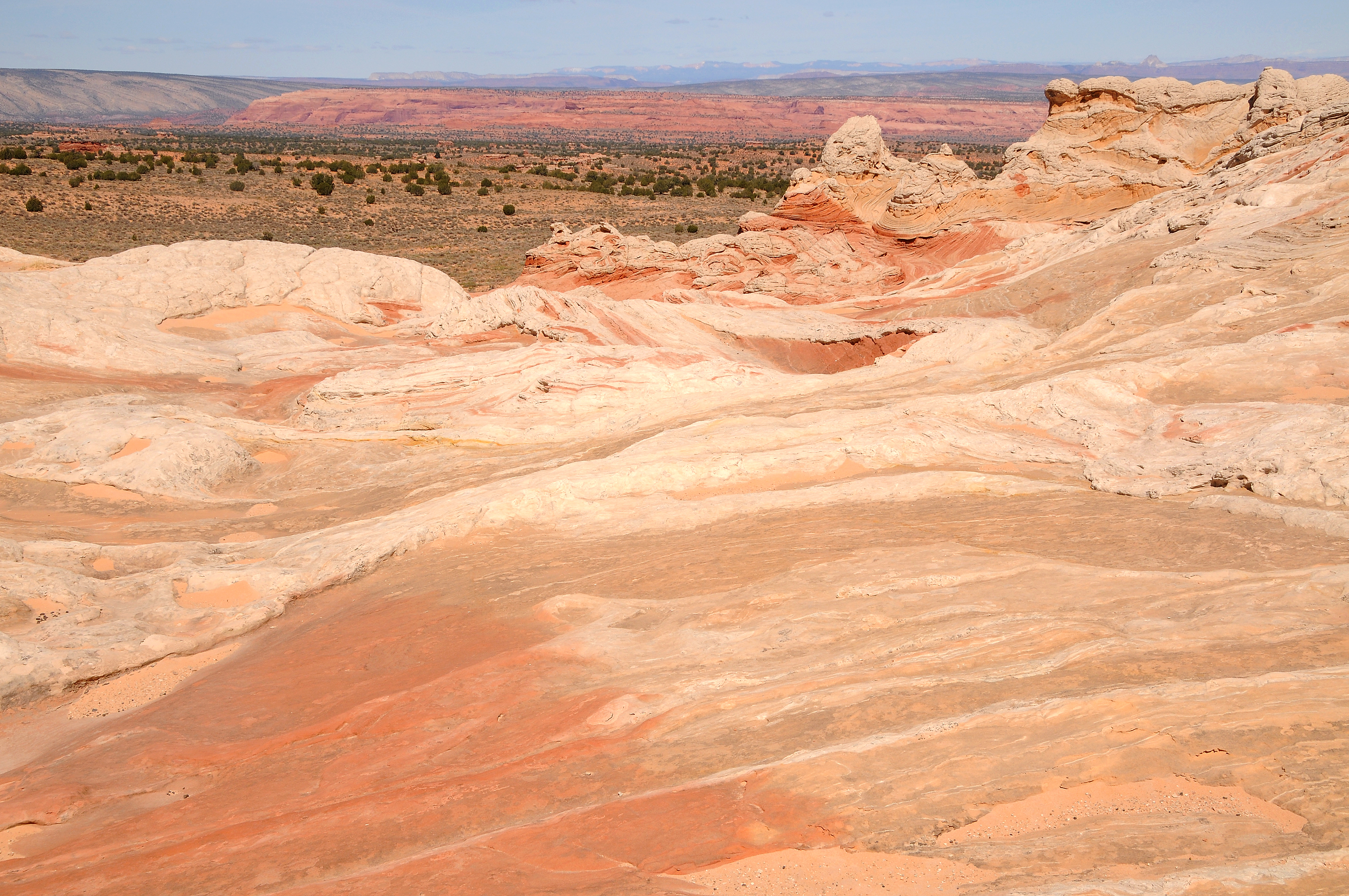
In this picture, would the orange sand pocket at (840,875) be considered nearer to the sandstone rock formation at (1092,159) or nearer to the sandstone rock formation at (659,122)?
the sandstone rock formation at (1092,159)

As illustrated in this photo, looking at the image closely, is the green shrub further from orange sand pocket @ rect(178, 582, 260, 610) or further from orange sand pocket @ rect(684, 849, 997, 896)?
orange sand pocket @ rect(684, 849, 997, 896)

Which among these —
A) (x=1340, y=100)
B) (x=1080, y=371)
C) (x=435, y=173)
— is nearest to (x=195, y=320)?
(x=1080, y=371)

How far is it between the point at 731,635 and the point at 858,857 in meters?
2.51

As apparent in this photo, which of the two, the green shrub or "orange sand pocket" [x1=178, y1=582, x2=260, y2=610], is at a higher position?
the green shrub

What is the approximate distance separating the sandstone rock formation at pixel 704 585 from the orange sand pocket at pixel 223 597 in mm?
36

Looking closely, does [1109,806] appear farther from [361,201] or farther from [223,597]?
[361,201]

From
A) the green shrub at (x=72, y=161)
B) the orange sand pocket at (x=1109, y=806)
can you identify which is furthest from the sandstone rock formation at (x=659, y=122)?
the orange sand pocket at (x=1109, y=806)

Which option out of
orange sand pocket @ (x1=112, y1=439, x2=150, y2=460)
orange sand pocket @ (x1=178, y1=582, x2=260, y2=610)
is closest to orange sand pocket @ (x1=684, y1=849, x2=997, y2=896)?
orange sand pocket @ (x1=178, y1=582, x2=260, y2=610)

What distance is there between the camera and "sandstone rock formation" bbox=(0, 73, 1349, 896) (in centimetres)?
446

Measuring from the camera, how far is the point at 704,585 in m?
7.64

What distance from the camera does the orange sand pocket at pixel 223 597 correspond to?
8.46 metres

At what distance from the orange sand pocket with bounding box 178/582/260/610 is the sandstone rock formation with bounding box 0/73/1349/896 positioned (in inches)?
1.4

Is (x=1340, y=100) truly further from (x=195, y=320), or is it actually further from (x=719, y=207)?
(x=719, y=207)

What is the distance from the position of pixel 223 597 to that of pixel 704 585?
4715mm
